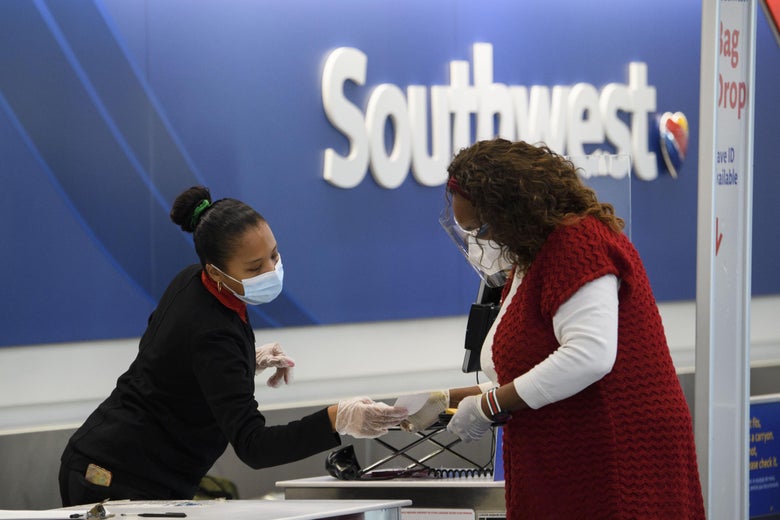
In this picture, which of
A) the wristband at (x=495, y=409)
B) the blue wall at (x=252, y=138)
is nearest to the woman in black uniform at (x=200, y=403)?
the wristband at (x=495, y=409)

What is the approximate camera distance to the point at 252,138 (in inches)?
190

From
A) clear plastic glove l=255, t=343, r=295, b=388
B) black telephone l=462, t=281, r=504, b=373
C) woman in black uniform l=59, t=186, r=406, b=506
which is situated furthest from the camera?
black telephone l=462, t=281, r=504, b=373

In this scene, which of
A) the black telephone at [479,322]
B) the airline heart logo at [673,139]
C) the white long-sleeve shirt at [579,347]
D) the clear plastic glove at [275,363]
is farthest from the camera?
the airline heart logo at [673,139]

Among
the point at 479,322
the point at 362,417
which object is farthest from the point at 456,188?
the point at 479,322

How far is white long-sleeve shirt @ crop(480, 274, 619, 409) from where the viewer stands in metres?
2.17

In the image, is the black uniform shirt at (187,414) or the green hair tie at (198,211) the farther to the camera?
the green hair tie at (198,211)

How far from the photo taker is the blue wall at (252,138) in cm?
421

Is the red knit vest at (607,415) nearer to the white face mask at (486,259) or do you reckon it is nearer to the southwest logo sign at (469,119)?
the white face mask at (486,259)

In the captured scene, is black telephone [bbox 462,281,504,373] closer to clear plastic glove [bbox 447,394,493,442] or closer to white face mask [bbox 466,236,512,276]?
white face mask [bbox 466,236,512,276]

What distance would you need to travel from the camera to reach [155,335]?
2.71 m

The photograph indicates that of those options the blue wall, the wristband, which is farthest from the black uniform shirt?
the blue wall

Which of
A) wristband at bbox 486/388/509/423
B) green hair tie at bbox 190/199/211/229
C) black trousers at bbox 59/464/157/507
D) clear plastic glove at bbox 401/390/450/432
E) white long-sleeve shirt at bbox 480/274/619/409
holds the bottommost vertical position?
black trousers at bbox 59/464/157/507

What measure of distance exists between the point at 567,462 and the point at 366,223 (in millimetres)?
2991

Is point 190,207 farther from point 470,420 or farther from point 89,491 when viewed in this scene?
point 470,420
